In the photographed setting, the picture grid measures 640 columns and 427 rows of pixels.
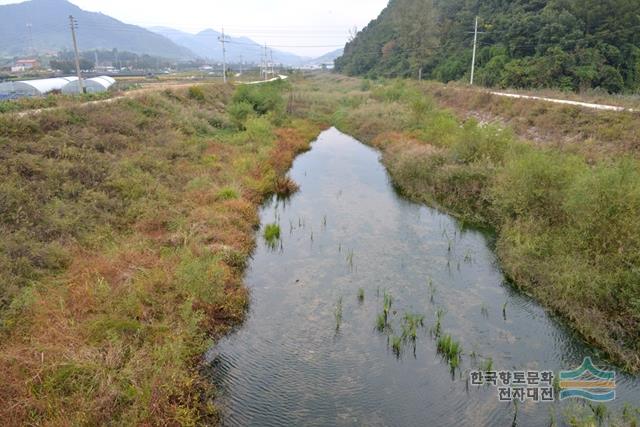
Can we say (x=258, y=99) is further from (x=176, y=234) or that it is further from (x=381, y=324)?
(x=381, y=324)

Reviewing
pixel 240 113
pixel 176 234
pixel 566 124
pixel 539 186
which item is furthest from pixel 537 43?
pixel 176 234

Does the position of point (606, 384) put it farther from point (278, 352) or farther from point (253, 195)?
point (253, 195)

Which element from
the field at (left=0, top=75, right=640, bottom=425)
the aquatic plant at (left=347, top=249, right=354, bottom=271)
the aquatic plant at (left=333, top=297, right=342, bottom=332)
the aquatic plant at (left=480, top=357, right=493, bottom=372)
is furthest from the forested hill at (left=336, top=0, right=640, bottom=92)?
the aquatic plant at (left=480, top=357, right=493, bottom=372)

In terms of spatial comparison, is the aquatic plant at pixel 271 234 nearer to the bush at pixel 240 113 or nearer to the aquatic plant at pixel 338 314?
the aquatic plant at pixel 338 314

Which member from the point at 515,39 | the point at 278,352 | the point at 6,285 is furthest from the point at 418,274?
the point at 515,39

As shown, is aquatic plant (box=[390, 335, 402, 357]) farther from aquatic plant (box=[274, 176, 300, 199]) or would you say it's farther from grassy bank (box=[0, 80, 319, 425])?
aquatic plant (box=[274, 176, 300, 199])

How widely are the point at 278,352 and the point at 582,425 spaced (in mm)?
5879

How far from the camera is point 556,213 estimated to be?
41.8ft

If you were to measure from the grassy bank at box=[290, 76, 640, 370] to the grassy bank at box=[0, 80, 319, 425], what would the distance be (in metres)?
8.05

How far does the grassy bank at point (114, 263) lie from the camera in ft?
21.9

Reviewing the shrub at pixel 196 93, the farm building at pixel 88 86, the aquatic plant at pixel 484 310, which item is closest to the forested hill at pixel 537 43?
A: the shrub at pixel 196 93

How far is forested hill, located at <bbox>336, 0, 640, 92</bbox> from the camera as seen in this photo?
130 feet

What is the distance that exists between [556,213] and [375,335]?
7.46m

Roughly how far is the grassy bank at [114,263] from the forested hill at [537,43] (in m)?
33.8
